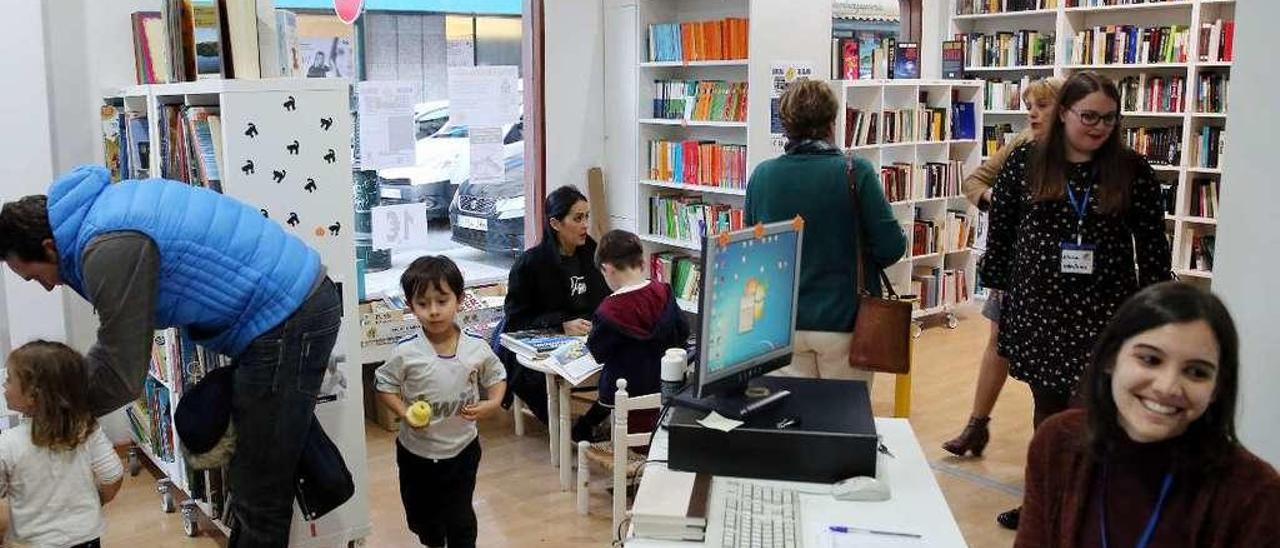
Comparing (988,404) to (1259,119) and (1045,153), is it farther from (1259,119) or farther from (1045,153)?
(1259,119)

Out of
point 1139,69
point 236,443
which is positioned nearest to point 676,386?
point 236,443

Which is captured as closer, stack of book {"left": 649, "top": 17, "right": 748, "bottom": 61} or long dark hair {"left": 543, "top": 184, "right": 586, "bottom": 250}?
long dark hair {"left": 543, "top": 184, "right": 586, "bottom": 250}

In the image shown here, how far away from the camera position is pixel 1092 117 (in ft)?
10.2

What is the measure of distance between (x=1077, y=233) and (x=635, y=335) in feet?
5.10

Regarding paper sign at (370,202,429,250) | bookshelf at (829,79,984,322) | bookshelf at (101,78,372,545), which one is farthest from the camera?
bookshelf at (829,79,984,322)

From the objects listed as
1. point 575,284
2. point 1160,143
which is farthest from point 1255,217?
point 1160,143

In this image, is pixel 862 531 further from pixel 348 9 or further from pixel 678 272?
pixel 678 272

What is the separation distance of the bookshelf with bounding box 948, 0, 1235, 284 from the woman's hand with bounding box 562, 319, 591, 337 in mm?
3848

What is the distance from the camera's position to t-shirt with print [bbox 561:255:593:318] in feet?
16.2

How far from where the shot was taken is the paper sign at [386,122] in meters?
5.59

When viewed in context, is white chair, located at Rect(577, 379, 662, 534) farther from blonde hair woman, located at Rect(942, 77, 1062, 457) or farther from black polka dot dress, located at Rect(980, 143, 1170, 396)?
blonde hair woman, located at Rect(942, 77, 1062, 457)

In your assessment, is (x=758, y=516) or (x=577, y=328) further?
(x=577, y=328)

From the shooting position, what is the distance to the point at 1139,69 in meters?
7.58

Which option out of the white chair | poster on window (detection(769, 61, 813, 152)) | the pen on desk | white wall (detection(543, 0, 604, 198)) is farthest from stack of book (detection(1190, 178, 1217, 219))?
the pen on desk
